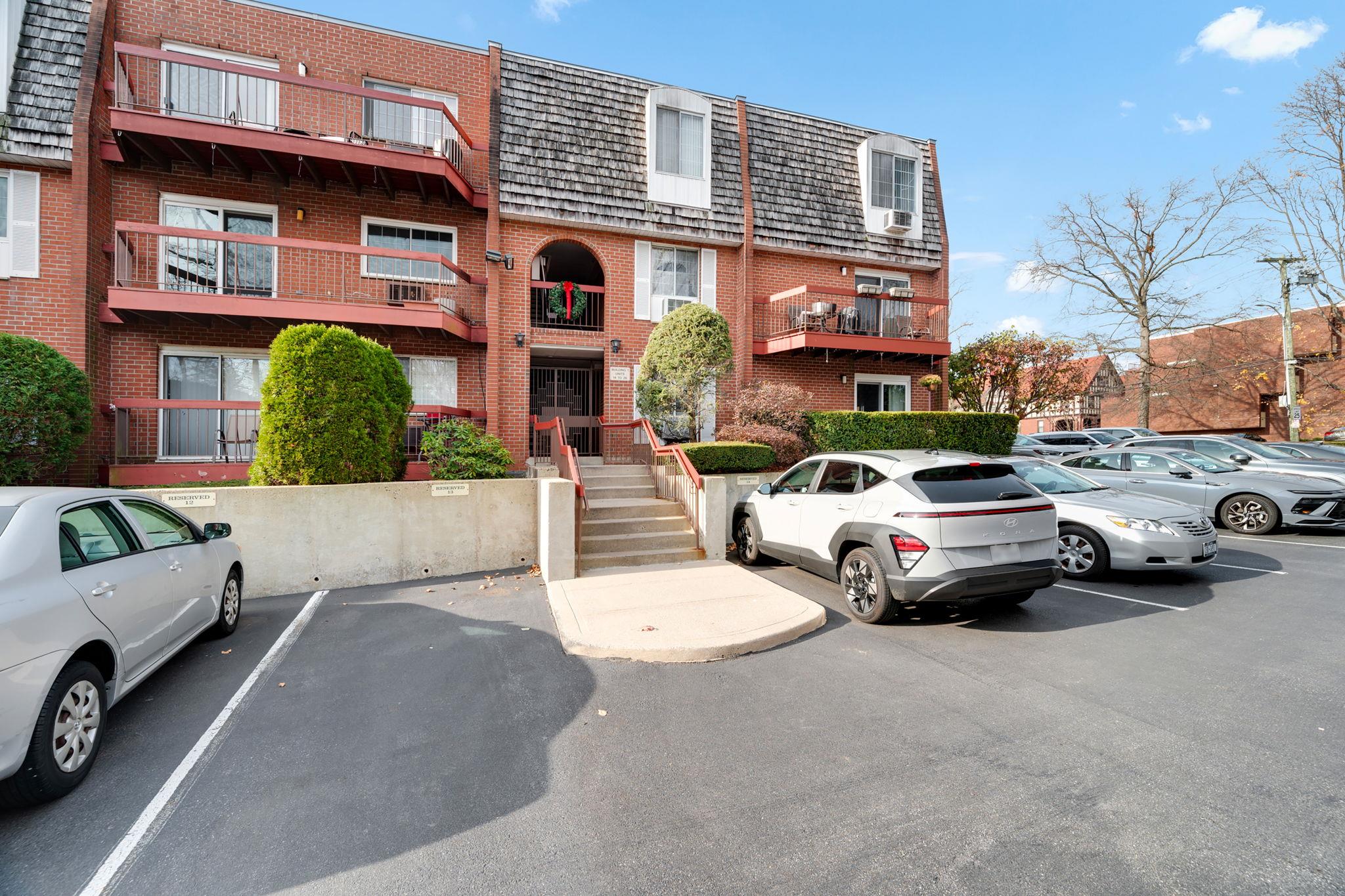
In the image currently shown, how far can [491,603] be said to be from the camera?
655 cm

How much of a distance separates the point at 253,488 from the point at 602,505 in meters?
4.51

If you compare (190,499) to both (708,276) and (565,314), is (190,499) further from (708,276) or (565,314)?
(708,276)

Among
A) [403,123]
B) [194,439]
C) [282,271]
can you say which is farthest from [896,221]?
[194,439]

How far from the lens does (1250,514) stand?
10.2 meters

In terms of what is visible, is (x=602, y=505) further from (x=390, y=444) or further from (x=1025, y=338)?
(x=1025, y=338)

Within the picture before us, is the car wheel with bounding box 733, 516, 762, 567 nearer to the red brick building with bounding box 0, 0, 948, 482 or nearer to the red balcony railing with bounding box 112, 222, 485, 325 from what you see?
the red brick building with bounding box 0, 0, 948, 482

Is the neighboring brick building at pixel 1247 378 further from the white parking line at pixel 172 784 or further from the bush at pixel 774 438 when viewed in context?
the white parking line at pixel 172 784

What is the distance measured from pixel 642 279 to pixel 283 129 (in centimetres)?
717

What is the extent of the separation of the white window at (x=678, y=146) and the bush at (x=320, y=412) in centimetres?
808

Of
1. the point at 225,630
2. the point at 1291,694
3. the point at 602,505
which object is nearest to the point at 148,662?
the point at 225,630

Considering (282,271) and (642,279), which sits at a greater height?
(642,279)

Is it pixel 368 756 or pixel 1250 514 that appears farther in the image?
pixel 1250 514

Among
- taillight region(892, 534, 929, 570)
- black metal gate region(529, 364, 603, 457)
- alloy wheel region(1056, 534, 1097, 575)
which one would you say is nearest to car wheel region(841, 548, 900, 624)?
taillight region(892, 534, 929, 570)

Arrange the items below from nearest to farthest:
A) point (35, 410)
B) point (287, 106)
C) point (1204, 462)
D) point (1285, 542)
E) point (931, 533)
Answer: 1. point (931, 533)
2. point (35, 410)
3. point (1285, 542)
4. point (1204, 462)
5. point (287, 106)
